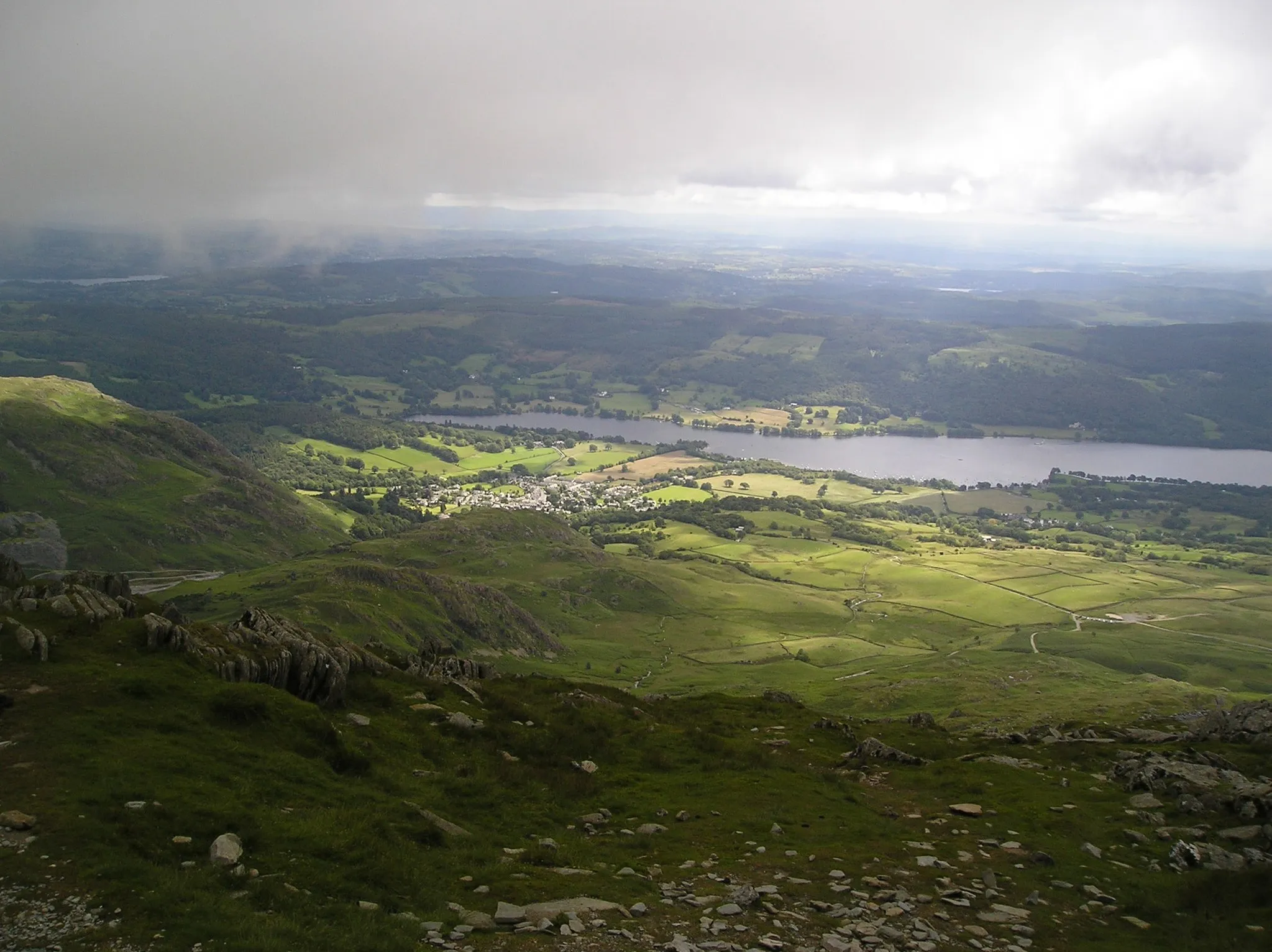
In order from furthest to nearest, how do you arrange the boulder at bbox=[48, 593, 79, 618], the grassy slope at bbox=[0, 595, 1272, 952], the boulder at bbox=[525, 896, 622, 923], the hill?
the boulder at bbox=[48, 593, 79, 618] < the boulder at bbox=[525, 896, 622, 923] < the hill < the grassy slope at bbox=[0, 595, 1272, 952]

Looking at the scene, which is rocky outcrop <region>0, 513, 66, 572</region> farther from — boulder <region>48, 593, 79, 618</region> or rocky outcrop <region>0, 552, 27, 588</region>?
boulder <region>48, 593, 79, 618</region>

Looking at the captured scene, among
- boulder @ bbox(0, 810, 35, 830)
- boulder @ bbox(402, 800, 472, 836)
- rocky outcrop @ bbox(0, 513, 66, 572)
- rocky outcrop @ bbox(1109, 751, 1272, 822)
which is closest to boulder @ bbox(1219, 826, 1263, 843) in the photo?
rocky outcrop @ bbox(1109, 751, 1272, 822)

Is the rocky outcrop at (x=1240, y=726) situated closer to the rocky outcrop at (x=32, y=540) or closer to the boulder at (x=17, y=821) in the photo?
the boulder at (x=17, y=821)

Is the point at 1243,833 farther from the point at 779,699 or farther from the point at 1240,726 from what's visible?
the point at 779,699

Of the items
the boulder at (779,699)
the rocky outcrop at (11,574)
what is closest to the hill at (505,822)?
the rocky outcrop at (11,574)

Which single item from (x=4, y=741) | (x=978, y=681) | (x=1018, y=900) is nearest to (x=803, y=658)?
(x=978, y=681)
